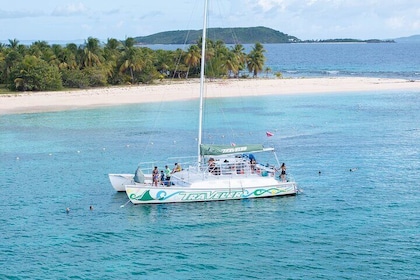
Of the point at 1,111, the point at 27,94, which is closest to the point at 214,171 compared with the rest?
the point at 1,111

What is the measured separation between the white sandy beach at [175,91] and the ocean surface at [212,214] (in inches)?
784

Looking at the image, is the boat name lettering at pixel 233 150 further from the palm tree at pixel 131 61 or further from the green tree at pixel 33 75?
the palm tree at pixel 131 61

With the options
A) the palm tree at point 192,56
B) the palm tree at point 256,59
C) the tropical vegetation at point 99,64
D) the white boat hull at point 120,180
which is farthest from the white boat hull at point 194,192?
the palm tree at point 256,59

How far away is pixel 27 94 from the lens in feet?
293

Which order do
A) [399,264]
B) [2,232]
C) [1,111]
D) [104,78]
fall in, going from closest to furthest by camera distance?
1. [399,264]
2. [2,232]
3. [1,111]
4. [104,78]

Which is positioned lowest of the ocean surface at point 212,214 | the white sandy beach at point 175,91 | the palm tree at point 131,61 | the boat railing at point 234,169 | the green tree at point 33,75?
the ocean surface at point 212,214

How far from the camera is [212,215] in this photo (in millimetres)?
34906

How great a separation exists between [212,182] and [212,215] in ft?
9.79

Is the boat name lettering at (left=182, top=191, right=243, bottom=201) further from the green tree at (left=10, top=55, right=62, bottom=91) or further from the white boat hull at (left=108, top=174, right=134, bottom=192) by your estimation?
the green tree at (left=10, top=55, right=62, bottom=91)

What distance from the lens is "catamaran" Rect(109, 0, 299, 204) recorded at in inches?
1455

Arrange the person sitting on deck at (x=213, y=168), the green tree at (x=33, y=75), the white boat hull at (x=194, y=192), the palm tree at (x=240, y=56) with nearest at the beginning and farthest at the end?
the white boat hull at (x=194, y=192), the person sitting on deck at (x=213, y=168), the green tree at (x=33, y=75), the palm tree at (x=240, y=56)

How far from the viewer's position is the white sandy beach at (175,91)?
8394cm

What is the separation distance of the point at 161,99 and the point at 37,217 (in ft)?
185

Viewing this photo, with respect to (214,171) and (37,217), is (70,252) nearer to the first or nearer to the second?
(37,217)
